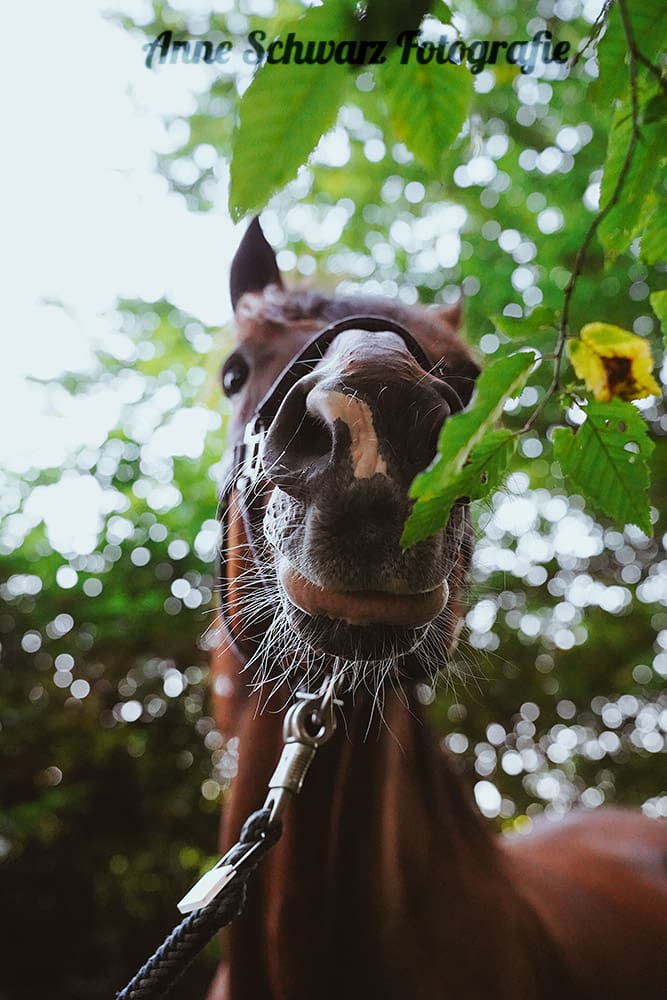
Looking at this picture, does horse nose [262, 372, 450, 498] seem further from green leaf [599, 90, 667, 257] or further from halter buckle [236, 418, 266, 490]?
green leaf [599, 90, 667, 257]

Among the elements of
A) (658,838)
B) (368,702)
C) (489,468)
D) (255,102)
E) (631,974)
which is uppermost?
(255,102)

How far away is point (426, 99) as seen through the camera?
720 millimetres

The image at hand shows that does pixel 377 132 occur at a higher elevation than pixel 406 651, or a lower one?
higher

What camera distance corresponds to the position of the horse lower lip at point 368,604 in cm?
89

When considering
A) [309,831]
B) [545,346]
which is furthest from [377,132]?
[309,831]

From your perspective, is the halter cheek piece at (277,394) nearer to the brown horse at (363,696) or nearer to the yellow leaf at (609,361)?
the brown horse at (363,696)

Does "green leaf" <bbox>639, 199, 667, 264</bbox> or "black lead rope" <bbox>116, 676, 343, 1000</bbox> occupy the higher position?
"green leaf" <bbox>639, 199, 667, 264</bbox>

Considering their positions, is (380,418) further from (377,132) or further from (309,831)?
(377,132)

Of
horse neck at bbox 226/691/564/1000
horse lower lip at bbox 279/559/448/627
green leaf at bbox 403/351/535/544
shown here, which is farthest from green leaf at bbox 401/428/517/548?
horse neck at bbox 226/691/564/1000

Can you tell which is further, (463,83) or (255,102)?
(463,83)

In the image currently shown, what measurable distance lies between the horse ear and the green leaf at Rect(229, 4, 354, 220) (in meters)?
1.01

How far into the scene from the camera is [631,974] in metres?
1.52

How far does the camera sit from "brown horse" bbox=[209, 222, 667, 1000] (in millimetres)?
894

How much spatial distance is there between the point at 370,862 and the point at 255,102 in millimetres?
1245
